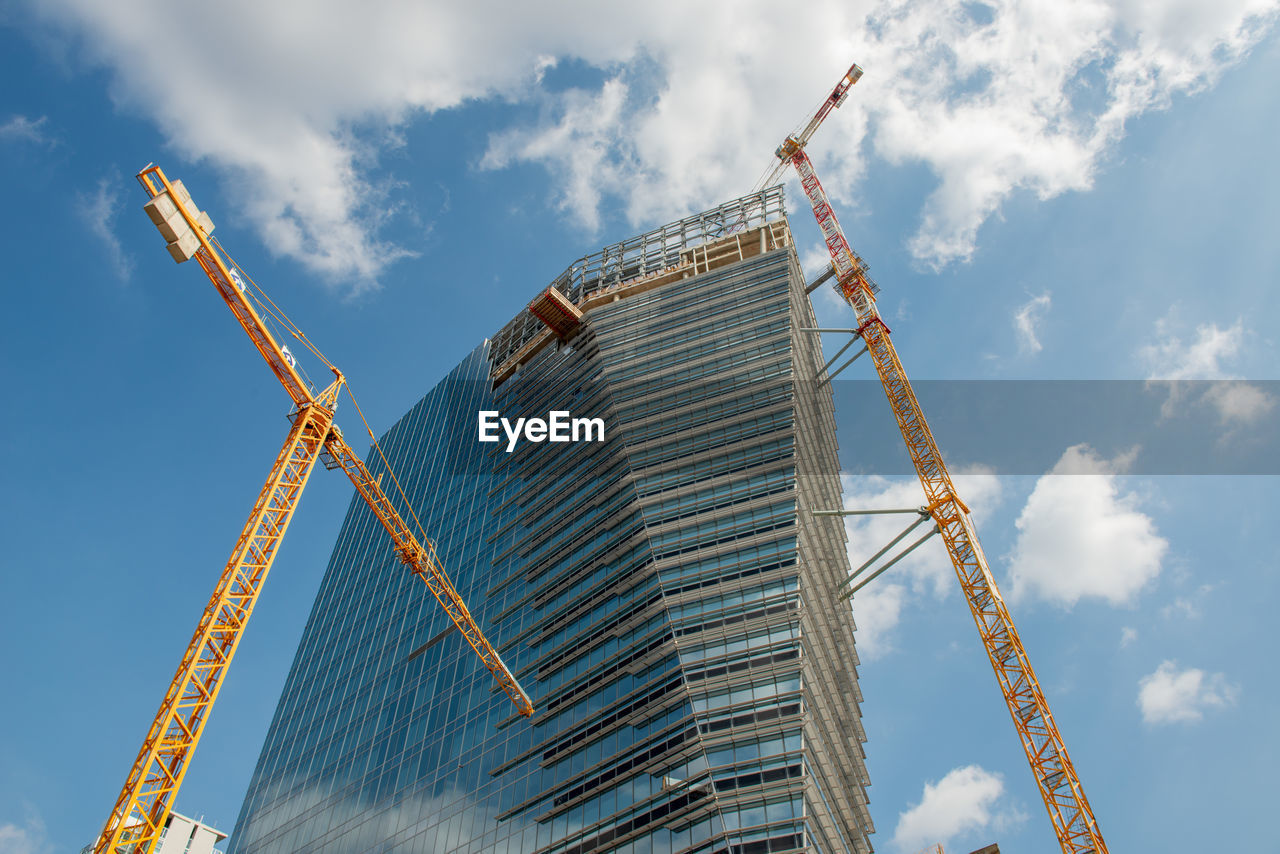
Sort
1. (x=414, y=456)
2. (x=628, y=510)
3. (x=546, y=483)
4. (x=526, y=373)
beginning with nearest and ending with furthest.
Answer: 1. (x=628, y=510)
2. (x=546, y=483)
3. (x=526, y=373)
4. (x=414, y=456)

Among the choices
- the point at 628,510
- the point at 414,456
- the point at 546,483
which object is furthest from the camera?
the point at 414,456

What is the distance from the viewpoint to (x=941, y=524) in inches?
3228

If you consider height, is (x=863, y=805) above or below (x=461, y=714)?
below

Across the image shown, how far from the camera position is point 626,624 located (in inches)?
2662

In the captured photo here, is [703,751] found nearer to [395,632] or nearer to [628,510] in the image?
[628,510]

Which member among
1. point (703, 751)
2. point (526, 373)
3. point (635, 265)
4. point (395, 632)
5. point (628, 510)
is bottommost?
point (703, 751)

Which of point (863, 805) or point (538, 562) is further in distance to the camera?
point (538, 562)

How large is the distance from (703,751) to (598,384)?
142 ft

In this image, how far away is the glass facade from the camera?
188 feet

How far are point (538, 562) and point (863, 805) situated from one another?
109ft

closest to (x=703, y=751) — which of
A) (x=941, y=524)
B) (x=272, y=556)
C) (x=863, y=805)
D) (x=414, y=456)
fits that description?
(x=863, y=805)

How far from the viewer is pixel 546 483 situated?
297 feet

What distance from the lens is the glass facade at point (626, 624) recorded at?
57.4m

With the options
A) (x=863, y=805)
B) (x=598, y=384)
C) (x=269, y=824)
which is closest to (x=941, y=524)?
(x=863, y=805)
